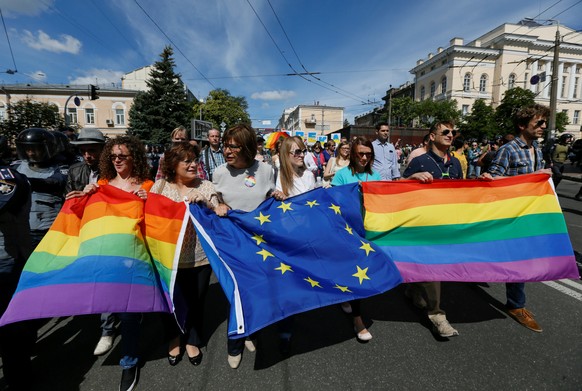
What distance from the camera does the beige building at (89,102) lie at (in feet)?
153

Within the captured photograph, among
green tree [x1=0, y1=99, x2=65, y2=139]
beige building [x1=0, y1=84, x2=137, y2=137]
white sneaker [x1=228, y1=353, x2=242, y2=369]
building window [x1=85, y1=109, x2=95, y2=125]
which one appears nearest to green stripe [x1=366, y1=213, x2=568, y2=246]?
white sneaker [x1=228, y1=353, x2=242, y2=369]

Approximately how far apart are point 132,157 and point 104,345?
1836 mm

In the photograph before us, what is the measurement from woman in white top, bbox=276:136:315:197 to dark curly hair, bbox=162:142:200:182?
1.09 metres

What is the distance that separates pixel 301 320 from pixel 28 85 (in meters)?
65.1

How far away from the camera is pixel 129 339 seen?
234cm

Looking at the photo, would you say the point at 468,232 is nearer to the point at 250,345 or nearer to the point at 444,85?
the point at 250,345

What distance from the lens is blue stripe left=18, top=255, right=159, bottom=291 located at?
6.82ft

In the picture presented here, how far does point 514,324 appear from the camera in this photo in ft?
9.94

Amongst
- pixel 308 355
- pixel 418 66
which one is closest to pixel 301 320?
pixel 308 355

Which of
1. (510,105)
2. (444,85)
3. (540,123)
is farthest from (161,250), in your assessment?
(444,85)

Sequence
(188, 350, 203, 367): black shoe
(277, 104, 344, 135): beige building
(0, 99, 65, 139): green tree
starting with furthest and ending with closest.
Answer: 1. (277, 104, 344, 135): beige building
2. (0, 99, 65, 139): green tree
3. (188, 350, 203, 367): black shoe

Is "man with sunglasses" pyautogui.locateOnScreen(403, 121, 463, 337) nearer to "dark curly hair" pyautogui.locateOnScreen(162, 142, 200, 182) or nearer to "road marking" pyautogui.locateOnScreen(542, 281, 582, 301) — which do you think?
"road marking" pyautogui.locateOnScreen(542, 281, 582, 301)

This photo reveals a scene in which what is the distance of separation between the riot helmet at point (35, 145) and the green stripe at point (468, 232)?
338cm

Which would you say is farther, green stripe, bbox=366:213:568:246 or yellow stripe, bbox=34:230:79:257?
green stripe, bbox=366:213:568:246
